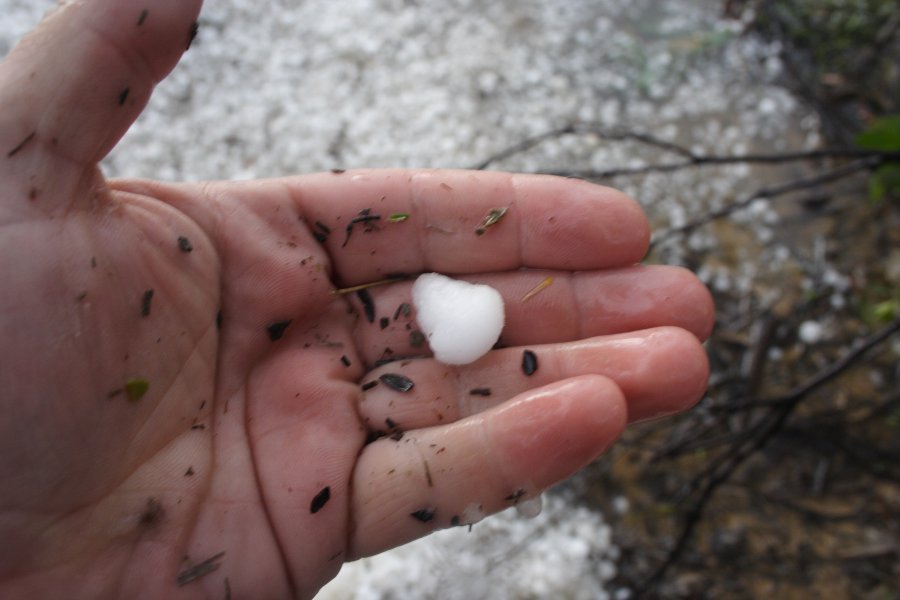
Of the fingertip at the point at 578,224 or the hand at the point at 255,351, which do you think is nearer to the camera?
the hand at the point at 255,351

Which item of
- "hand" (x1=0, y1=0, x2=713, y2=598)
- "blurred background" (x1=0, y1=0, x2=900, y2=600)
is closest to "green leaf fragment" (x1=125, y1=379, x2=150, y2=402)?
"hand" (x1=0, y1=0, x2=713, y2=598)

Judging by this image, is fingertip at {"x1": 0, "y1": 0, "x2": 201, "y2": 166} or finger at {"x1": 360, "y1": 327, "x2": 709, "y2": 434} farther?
finger at {"x1": 360, "y1": 327, "x2": 709, "y2": 434}

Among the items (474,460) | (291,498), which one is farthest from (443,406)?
(291,498)

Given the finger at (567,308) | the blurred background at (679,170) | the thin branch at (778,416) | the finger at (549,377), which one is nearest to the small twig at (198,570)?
the finger at (549,377)

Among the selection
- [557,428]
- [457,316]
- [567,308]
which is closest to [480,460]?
[557,428]

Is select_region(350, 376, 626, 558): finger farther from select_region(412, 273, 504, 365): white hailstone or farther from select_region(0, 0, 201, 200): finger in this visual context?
select_region(0, 0, 201, 200): finger

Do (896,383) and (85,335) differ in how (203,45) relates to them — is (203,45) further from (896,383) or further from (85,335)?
(896,383)

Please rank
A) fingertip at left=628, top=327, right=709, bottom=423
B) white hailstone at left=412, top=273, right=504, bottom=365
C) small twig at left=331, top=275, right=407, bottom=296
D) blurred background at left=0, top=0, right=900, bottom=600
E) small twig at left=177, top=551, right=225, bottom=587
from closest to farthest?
small twig at left=177, top=551, right=225, bottom=587
fingertip at left=628, top=327, right=709, bottom=423
white hailstone at left=412, top=273, right=504, bottom=365
small twig at left=331, top=275, right=407, bottom=296
blurred background at left=0, top=0, right=900, bottom=600

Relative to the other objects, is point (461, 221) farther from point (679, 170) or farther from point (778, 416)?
point (679, 170)

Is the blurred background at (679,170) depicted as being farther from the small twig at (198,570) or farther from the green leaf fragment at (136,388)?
the green leaf fragment at (136,388)
